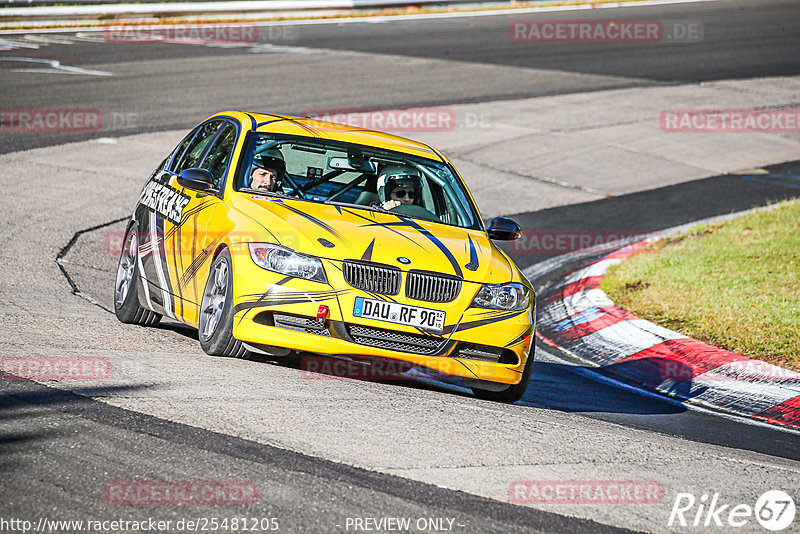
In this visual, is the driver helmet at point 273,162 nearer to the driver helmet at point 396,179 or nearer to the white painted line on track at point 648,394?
the driver helmet at point 396,179

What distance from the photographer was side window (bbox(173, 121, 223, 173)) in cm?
814

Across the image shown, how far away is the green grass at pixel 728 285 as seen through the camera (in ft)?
29.3

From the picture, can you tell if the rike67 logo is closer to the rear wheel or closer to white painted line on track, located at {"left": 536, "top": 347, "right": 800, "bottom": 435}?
the rear wheel

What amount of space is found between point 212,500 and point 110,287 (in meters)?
5.97

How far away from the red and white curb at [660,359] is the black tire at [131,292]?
369 centimetres

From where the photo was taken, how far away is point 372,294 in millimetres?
6293

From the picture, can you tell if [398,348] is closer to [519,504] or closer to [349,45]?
[519,504]

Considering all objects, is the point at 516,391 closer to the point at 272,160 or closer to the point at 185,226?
the point at 272,160

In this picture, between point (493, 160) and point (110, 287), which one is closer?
point (110, 287)

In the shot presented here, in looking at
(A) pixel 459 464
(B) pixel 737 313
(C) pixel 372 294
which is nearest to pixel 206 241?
(C) pixel 372 294

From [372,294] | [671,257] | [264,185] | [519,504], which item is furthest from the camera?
[671,257]

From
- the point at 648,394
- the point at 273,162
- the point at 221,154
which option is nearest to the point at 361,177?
the point at 273,162

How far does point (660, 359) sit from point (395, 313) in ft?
10.9

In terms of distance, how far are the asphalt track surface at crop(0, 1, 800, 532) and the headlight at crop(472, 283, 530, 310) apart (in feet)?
2.20
